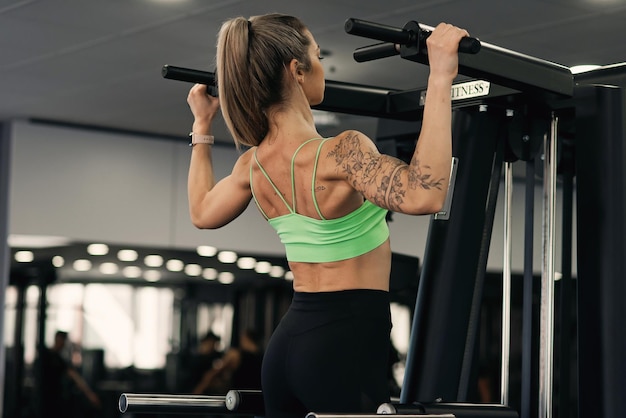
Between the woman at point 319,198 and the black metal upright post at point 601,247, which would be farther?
the black metal upright post at point 601,247

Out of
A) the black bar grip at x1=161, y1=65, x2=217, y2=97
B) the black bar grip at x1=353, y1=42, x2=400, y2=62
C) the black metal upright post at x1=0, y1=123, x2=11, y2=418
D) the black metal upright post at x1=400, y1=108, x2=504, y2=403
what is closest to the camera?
the black bar grip at x1=353, y1=42, x2=400, y2=62

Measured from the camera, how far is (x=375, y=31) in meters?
1.60

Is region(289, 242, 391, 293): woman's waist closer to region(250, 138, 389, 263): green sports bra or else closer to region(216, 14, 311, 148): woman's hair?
region(250, 138, 389, 263): green sports bra

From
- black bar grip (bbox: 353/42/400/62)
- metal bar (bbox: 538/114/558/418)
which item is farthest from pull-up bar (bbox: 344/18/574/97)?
metal bar (bbox: 538/114/558/418)

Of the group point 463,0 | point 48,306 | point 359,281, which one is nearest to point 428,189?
point 359,281

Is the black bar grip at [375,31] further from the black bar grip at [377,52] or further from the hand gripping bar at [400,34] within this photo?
the black bar grip at [377,52]

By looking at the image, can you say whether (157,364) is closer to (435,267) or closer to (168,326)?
(168,326)

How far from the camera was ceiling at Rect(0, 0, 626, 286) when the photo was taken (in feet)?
15.1

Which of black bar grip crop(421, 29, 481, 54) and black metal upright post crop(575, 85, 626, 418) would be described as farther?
black metal upright post crop(575, 85, 626, 418)

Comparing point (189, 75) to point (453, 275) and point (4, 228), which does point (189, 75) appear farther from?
point (4, 228)

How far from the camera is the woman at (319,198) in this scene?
162 centimetres

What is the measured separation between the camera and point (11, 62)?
5.70 m

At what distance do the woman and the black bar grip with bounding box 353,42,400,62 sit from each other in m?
0.10

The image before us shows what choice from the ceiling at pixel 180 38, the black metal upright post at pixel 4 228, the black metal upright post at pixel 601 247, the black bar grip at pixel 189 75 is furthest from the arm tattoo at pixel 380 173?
the black metal upright post at pixel 4 228
